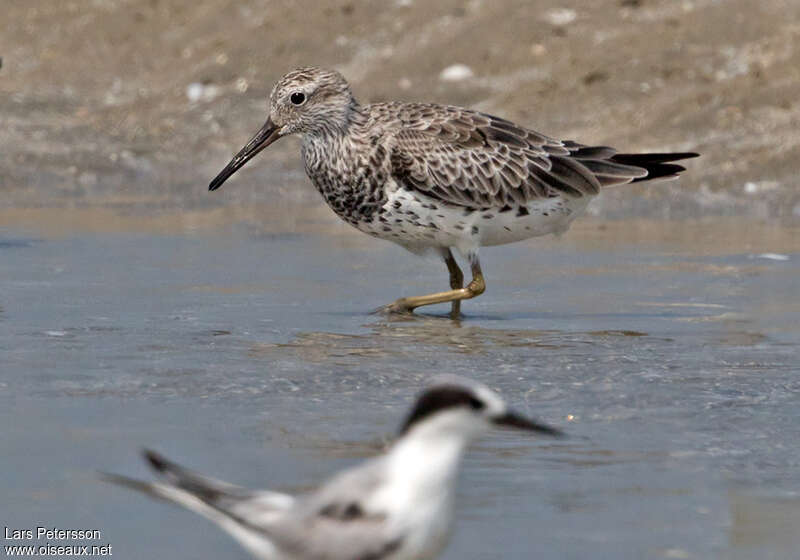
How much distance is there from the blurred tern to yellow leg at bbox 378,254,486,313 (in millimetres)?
5188

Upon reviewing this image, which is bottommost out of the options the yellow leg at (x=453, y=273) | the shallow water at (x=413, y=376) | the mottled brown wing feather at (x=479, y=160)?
the shallow water at (x=413, y=376)

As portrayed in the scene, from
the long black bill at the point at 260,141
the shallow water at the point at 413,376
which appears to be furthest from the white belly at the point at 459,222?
the long black bill at the point at 260,141

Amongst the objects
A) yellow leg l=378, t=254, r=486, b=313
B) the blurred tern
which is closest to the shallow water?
yellow leg l=378, t=254, r=486, b=313

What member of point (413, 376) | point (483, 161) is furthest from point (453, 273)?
point (413, 376)

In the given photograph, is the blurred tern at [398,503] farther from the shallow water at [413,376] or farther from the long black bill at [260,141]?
the long black bill at [260,141]

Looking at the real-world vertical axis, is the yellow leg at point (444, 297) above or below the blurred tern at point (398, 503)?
above

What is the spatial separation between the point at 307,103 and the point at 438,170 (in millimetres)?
965

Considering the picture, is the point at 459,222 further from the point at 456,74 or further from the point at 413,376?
the point at 456,74

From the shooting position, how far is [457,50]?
16.2m

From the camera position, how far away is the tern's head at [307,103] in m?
9.96

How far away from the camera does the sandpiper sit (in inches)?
376

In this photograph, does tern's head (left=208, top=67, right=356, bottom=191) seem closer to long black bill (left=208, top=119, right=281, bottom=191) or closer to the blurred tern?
long black bill (left=208, top=119, right=281, bottom=191)

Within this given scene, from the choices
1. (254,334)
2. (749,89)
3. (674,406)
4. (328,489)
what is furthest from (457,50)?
(328,489)

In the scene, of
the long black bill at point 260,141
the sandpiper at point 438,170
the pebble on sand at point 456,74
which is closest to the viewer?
the sandpiper at point 438,170
